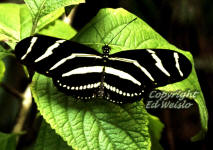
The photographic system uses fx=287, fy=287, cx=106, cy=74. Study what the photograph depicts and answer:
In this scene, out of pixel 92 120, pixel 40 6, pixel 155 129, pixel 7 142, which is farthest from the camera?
pixel 155 129

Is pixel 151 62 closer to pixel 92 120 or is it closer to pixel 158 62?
pixel 158 62

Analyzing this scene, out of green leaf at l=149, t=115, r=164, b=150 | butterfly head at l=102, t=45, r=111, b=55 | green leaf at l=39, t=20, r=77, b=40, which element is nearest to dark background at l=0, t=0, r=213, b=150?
green leaf at l=149, t=115, r=164, b=150

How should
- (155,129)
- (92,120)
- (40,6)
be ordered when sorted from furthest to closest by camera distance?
(155,129)
(40,6)
(92,120)

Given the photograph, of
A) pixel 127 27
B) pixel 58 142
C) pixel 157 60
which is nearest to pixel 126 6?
pixel 127 27

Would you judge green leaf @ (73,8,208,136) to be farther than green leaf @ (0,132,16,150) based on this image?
No

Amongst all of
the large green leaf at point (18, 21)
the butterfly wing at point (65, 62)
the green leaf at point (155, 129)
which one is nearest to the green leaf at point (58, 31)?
the large green leaf at point (18, 21)

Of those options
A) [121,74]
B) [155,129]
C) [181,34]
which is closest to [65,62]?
[121,74]

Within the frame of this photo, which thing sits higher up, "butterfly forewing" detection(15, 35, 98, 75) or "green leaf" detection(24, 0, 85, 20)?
"green leaf" detection(24, 0, 85, 20)

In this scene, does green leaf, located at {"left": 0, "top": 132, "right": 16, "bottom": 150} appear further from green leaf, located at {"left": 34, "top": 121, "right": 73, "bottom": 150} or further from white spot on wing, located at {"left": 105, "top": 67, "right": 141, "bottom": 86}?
white spot on wing, located at {"left": 105, "top": 67, "right": 141, "bottom": 86}

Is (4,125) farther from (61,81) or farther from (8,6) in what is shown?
(61,81)
